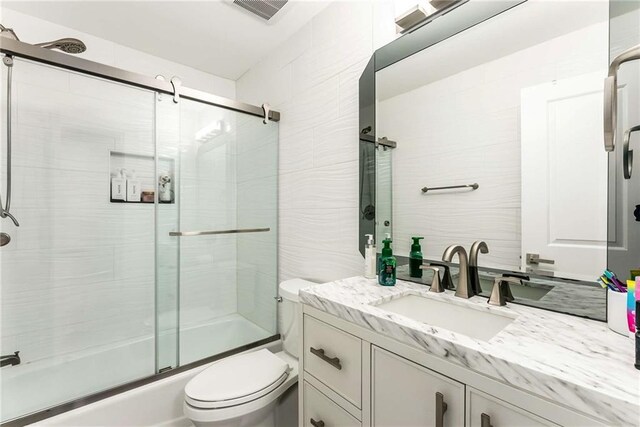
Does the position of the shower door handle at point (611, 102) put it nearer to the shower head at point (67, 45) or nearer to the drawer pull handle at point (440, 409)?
the drawer pull handle at point (440, 409)

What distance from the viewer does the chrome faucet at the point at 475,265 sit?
99cm

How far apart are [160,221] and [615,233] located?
1853 mm

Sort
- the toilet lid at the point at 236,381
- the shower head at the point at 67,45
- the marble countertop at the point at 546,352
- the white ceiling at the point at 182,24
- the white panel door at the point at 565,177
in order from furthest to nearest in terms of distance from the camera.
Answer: the white ceiling at the point at 182,24
the shower head at the point at 67,45
the toilet lid at the point at 236,381
the white panel door at the point at 565,177
the marble countertop at the point at 546,352

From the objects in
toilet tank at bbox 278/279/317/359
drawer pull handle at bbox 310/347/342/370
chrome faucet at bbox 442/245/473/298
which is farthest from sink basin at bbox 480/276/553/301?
toilet tank at bbox 278/279/317/359

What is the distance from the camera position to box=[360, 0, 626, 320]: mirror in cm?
81

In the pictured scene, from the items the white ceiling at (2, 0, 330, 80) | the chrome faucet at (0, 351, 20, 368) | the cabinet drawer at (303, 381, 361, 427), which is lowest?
the chrome faucet at (0, 351, 20, 368)

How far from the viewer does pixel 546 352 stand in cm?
59

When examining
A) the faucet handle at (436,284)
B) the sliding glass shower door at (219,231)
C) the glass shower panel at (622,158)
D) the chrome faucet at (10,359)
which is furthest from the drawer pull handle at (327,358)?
the chrome faucet at (10,359)

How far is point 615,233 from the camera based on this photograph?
0.76 metres

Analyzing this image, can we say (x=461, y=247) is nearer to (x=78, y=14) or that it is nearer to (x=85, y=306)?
(x=85, y=306)

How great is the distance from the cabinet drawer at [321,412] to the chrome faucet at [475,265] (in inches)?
22.3

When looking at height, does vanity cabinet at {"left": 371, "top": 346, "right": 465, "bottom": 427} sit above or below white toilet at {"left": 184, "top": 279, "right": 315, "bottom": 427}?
above

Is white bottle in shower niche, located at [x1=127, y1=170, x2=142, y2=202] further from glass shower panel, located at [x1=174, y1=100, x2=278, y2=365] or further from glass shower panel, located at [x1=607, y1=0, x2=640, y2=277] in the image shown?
glass shower panel, located at [x1=607, y1=0, x2=640, y2=277]

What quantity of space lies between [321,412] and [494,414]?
57cm
